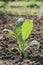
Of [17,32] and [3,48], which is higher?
[17,32]

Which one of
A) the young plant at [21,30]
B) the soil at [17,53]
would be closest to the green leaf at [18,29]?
the young plant at [21,30]

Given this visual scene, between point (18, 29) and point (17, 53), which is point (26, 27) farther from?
point (17, 53)

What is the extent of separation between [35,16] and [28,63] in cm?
278

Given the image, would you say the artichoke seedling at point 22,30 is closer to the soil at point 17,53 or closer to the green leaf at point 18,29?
the green leaf at point 18,29

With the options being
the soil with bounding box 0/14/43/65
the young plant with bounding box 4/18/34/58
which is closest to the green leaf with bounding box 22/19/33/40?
the young plant with bounding box 4/18/34/58

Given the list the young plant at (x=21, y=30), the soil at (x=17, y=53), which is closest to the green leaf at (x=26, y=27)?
the young plant at (x=21, y=30)

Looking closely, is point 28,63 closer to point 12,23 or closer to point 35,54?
point 35,54

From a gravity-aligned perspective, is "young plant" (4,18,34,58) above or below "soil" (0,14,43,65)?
above

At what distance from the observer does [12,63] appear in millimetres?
3078

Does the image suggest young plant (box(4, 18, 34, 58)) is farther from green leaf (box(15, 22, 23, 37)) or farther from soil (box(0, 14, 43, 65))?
soil (box(0, 14, 43, 65))

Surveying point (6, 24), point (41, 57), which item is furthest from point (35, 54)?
point (6, 24)

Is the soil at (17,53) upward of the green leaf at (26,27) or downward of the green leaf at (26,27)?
downward

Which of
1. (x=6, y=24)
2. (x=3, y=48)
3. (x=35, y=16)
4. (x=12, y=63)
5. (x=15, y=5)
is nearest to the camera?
(x=12, y=63)

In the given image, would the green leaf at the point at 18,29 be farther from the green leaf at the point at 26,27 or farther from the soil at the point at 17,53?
the soil at the point at 17,53
